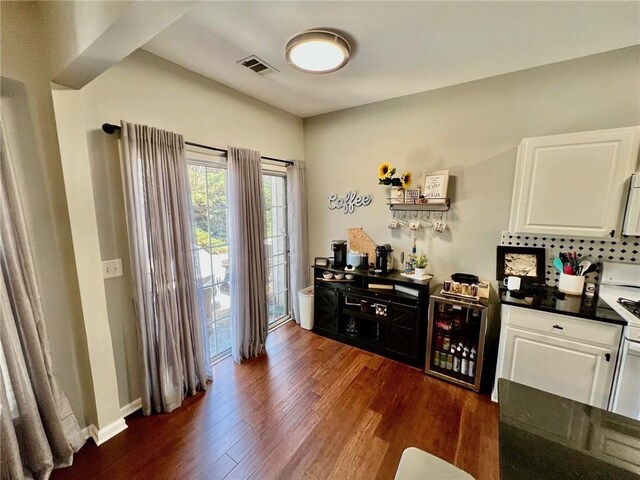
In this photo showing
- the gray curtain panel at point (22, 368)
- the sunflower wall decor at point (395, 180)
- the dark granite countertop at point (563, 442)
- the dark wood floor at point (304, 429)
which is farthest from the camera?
the sunflower wall decor at point (395, 180)

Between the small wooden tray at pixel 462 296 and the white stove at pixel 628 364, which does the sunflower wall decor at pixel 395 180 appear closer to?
the small wooden tray at pixel 462 296

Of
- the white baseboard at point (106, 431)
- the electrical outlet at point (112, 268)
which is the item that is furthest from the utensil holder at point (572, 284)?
the white baseboard at point (106, 431)

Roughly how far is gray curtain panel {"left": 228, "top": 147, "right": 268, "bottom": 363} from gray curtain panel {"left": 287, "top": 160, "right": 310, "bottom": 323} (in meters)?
0.63

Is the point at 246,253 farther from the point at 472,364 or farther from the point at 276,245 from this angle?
the point at 472,364

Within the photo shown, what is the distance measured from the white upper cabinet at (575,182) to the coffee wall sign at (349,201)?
1.41 m

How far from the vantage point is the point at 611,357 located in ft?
5.36

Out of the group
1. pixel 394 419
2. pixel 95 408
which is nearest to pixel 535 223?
pixel 394 419

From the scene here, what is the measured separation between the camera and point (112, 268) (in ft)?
5.77

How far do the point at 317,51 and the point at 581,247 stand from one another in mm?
2462

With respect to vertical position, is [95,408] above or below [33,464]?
above

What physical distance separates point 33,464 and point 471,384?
2.93 metres

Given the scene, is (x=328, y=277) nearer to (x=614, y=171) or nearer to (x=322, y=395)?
(x=322, y=395)

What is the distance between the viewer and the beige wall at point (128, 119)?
166cm

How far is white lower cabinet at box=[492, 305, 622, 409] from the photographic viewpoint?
1666 mm
